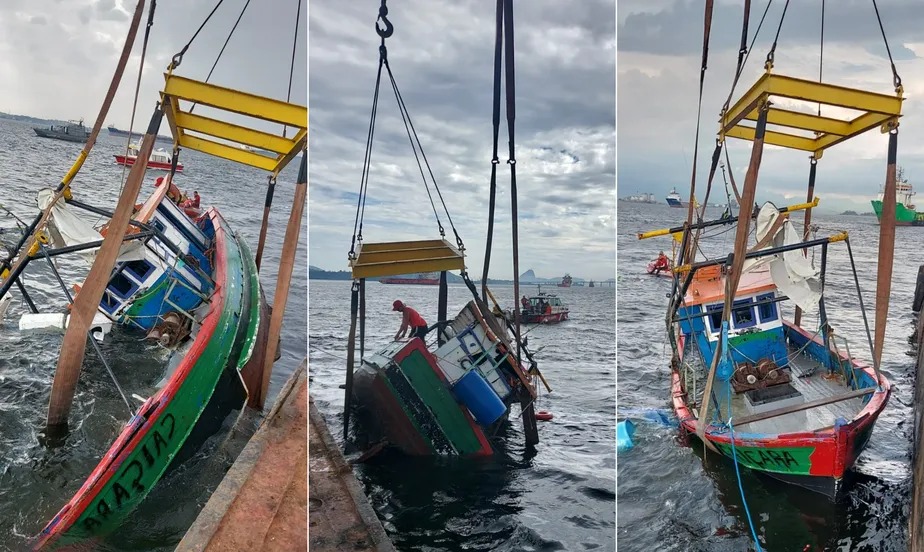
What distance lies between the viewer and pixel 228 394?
5809 mm

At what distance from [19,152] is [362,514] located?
435 centimetres

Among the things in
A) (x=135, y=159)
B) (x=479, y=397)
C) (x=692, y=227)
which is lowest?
(x=479, y=397)

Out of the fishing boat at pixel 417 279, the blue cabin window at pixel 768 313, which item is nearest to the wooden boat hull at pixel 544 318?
the blue cabin window at pixel 768 313

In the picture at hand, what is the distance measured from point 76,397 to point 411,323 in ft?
11.4

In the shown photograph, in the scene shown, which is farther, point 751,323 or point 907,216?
point 907,216

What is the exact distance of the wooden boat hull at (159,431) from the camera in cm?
382

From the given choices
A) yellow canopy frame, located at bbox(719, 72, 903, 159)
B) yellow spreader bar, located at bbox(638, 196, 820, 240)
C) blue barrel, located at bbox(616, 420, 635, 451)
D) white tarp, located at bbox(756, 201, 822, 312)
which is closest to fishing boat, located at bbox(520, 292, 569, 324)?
blue barrel, located at bbox(616, 420, 635, 451)

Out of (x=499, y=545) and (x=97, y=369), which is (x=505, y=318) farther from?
(x=97, y=369)

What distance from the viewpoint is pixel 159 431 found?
4.55 metres

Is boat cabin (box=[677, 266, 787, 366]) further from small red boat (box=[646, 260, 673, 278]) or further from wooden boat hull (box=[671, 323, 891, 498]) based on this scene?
wooden boat hull (box=[671, 323, 891, 498])

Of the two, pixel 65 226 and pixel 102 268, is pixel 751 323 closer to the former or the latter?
pixel 102 268

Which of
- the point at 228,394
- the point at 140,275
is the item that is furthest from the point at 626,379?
the point at 140,275

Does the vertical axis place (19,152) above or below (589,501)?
above

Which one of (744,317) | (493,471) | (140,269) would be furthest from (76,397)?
(744,317)
